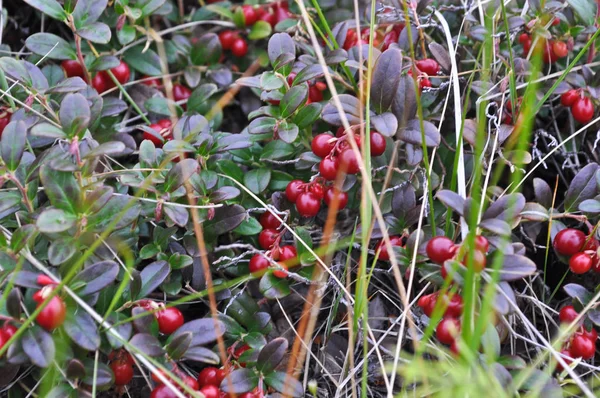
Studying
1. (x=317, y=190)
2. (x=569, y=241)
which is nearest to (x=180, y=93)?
(x=317, y=190)

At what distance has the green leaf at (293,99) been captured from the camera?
2.15 meters

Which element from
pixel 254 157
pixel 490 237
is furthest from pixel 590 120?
pixel 254 157

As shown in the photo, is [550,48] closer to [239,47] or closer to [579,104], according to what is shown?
[579,104]

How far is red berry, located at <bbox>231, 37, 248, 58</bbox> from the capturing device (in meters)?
2.81

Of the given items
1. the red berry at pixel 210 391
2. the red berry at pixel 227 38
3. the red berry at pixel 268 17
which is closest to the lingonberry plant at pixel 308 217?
the red berry at pixel 210 391

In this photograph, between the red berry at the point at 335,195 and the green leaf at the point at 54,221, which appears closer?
the green leaf at the point at 54,221

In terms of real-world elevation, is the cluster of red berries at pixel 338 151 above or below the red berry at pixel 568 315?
above

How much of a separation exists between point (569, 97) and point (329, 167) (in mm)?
949

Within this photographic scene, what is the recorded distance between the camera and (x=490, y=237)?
1.84 metres

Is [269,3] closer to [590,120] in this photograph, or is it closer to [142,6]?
[142,6]

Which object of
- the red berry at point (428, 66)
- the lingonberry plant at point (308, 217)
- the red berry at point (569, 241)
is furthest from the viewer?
the red berry at point (428, 66)

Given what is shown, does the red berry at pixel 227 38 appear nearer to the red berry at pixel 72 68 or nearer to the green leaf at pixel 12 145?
the red berry at pixel 72 68

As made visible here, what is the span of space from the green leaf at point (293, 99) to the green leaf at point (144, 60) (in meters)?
0.79

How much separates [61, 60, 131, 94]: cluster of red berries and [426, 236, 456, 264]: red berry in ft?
4.79
